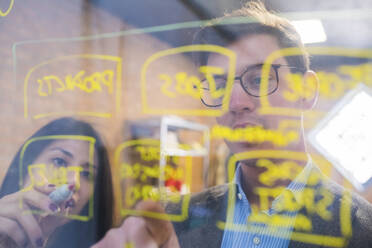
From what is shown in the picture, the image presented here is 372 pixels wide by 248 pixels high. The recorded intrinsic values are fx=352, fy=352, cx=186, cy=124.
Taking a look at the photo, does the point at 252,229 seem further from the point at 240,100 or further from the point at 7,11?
the point at 7,11

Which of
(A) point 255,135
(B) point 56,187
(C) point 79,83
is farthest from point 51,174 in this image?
(A) point 255,135

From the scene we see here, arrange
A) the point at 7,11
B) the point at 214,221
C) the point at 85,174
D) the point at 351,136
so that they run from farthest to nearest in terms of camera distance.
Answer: the point at 7,11, the point at 85,174, the point at 214,221, the point at 351,136

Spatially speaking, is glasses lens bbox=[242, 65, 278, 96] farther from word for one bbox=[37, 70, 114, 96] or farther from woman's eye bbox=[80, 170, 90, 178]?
woman's eye bbox=[80, 170, 90, 178]

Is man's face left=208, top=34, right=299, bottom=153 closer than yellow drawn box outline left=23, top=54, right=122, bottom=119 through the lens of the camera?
Yes

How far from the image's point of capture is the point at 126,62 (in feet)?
3.27

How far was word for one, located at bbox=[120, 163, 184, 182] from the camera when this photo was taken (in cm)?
93

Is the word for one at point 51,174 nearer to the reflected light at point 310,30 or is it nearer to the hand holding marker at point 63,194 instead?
the hand holding marker at point 63,194

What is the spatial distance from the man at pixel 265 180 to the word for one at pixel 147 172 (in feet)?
0.26

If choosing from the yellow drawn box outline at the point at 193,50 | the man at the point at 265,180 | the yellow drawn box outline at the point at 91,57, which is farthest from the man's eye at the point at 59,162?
the man at the point at 265,180

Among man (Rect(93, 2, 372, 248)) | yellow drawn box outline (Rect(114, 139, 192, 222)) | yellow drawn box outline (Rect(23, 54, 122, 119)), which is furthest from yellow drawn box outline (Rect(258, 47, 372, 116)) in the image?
yellow drawn box outline (Rect(23, 54, 122, 119))

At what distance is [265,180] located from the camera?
0.83 m

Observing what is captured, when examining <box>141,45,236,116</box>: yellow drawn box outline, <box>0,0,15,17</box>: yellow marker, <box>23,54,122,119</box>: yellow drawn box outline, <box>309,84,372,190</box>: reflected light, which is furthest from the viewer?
<box>0,0,15,17</box>: yellow marker

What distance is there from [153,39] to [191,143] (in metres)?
0.30

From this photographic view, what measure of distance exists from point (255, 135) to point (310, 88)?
0.54 feet
